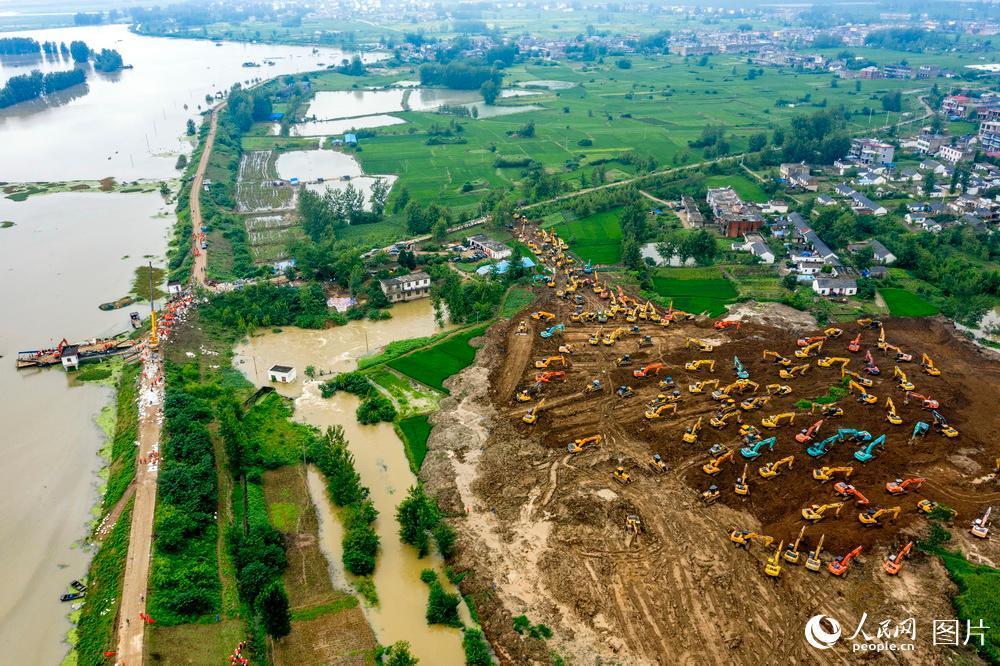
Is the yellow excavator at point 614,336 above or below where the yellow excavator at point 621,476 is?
above

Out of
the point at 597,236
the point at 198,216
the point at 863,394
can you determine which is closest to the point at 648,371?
the point at 863,394

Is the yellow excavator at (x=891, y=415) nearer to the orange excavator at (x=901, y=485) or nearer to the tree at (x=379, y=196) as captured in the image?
the orange excavator at (x=901, y=485)

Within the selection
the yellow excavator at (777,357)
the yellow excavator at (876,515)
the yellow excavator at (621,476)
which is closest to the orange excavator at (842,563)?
the yellow excavator at (876,515)

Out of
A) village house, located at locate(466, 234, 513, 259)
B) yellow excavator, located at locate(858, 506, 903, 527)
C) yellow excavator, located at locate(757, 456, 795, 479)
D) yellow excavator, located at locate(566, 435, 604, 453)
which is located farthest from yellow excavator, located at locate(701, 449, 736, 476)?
village house, located at locate(466, 234, 513, 259)

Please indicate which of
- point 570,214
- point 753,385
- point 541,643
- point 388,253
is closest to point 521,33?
point 570,214

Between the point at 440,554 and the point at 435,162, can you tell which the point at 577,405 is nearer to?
the point at 440,554

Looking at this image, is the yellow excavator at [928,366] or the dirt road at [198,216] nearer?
the yellow excavator at [928,366]
